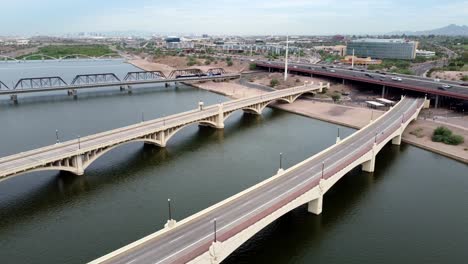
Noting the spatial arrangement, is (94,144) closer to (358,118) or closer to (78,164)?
(78,164)

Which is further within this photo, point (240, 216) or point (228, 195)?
point (228, 195)

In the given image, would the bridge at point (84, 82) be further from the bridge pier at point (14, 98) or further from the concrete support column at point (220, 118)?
the concrete support column at point (220, 118)

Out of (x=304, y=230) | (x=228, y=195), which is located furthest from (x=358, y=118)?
(x=304, y=230)

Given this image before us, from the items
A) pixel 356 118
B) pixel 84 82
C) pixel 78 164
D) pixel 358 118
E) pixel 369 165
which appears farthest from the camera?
pixel 84 82

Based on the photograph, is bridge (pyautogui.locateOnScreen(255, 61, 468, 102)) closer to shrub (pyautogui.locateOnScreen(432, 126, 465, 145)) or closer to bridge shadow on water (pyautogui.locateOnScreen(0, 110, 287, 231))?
shrub (pyautogui.locateOnScreen(432, 126, 465, 145))

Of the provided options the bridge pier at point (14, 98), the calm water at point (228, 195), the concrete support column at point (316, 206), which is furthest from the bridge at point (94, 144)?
the bridge pier at point (14, 98)

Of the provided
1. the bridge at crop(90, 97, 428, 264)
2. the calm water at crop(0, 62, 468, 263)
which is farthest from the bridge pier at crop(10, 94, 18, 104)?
the bridge at crop(90, 97, 428, 264)

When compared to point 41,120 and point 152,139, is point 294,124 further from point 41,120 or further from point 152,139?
point 41,120

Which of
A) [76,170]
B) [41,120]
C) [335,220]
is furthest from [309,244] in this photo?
[41,120]
